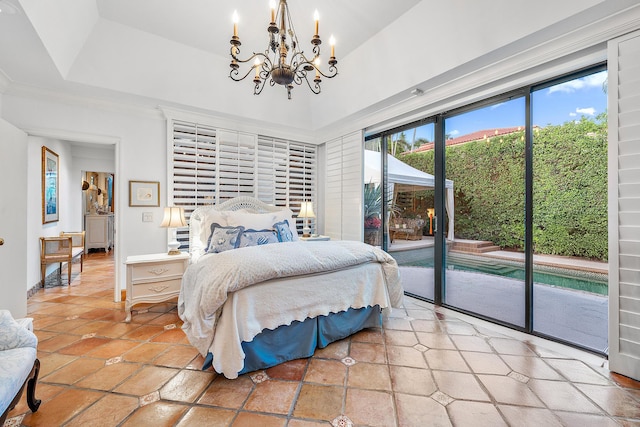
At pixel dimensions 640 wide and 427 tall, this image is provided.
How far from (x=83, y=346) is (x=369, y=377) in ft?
7.94

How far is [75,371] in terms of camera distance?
6.54 ft

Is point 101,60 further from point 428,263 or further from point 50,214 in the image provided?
point 428,263

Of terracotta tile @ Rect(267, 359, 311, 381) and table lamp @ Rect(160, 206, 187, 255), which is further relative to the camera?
table lamp @ Rect(160, 206, 187, 255)

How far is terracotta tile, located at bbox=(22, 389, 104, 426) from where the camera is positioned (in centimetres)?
153

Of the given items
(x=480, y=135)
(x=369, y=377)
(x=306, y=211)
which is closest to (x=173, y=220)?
(x=306, y=211)

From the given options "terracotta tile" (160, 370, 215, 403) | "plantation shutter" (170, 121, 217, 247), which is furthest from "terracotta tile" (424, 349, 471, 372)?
"plantation shutter" (170, 121, 217, 247)

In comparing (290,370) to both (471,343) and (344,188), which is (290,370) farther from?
(344,188)

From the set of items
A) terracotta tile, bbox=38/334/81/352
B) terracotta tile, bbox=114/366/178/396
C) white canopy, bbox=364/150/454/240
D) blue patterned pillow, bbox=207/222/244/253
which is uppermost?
white canopy, bbox=364/150/454/240

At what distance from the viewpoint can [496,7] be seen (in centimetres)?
219

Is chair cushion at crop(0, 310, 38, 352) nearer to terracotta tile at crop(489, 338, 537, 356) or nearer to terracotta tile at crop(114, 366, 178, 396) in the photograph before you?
terracotta tile at crop(114, 366, 178, 396)

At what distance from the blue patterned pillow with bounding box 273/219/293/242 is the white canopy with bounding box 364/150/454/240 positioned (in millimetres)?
1583

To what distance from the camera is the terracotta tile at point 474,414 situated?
1549mm

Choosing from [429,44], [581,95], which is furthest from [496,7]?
[581,95]

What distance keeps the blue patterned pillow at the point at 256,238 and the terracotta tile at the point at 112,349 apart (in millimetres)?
1295
